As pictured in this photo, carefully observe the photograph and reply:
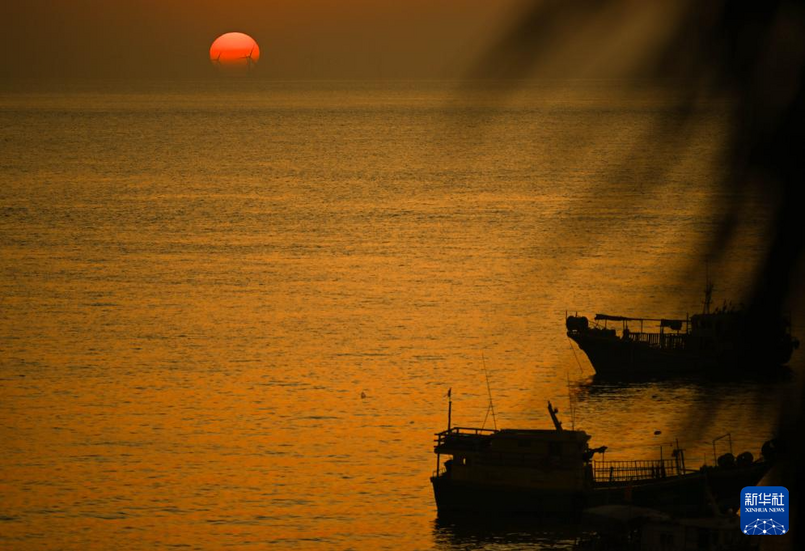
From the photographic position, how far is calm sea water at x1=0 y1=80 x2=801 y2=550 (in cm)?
250

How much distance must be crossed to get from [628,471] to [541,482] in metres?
3.91

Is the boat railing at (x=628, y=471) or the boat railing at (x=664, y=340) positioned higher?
the boat railing at (x=664, y=340)

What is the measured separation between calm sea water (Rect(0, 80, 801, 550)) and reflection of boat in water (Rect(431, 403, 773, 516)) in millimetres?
1220

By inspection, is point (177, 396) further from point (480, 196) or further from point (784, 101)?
point (480, 196)

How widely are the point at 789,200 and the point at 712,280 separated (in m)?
0.21

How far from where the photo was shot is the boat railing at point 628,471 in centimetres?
4328

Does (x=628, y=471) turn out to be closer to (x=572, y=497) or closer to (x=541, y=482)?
(x=572, y=497)

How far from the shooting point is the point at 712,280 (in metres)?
2.58

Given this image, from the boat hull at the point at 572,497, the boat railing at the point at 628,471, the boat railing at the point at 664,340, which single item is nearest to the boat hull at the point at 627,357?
the boat railing at the point at 664,340

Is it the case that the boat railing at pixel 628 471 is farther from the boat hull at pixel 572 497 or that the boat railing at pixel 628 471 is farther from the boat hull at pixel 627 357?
the boat hull at pixel 627 357

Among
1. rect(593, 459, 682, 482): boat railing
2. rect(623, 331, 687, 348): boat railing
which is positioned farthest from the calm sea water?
rect(623, 331, 687, 348): boat railing

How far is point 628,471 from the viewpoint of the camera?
148 ft

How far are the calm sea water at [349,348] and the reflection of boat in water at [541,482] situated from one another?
1220 millimetres

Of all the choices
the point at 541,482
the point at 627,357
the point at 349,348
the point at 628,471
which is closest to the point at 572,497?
the point at 541,482
